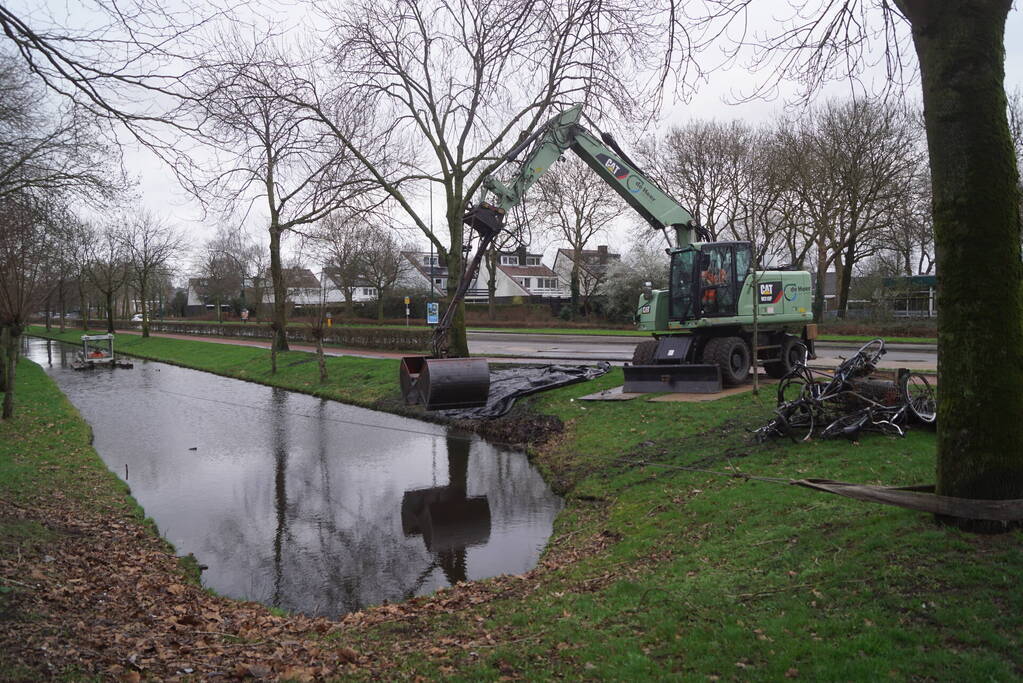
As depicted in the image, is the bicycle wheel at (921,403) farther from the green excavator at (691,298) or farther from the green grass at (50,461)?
the green grass at (50,461)

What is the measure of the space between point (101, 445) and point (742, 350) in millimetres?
13275

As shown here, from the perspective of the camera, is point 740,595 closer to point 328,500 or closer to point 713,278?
point 328,500

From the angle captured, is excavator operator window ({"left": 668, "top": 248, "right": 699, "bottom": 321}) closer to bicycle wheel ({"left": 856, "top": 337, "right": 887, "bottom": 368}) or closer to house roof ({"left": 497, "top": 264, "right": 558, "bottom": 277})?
bicycle wheel ({"left": 856, "top": 337, "right": 887, "bottom": 368})

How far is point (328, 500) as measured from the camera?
10.9m

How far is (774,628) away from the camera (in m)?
4.71

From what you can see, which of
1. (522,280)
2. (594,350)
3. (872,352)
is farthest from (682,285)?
(522,280)

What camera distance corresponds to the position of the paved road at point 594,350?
18848 mm

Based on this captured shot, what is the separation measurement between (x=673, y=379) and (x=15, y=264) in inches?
560

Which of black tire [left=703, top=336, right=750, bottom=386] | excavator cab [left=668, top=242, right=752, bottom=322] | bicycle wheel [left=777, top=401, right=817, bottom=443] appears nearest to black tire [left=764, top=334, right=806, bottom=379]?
black tire [left=703, top=336, right=750, bottom=386]

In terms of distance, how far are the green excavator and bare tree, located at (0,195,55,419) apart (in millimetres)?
9166

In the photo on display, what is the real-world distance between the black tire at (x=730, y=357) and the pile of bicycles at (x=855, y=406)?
429cm

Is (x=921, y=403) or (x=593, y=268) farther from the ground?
(x=593, y=268)

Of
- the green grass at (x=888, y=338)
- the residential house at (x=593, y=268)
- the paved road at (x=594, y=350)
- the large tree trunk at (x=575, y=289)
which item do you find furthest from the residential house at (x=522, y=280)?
the green grass at (x=888, y=338)

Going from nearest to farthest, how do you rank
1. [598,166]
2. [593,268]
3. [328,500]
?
[328,500]
[598,166]
[593,268]
